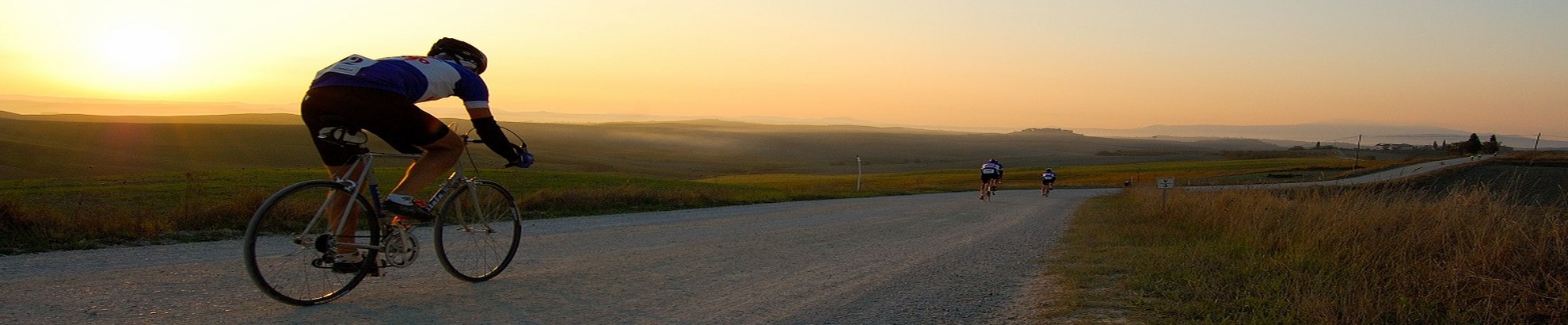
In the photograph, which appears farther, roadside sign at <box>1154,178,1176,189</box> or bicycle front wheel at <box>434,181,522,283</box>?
roadside sign at <box>1154,178,1176,189</box>

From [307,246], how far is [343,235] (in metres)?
0.18

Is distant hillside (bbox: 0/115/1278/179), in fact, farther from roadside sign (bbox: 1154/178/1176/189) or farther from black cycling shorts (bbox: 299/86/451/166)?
roadside sign (bbox: 1154/178/1176/189)

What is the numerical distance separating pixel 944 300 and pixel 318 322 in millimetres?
3477

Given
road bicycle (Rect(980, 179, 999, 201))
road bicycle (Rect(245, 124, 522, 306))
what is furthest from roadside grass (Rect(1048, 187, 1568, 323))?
road bicycle (Rect(980, 179, 999, 201))

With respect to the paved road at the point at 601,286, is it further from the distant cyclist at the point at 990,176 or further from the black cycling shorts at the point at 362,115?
the distant cyclist at the point at 990,176

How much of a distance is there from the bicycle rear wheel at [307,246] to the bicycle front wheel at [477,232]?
56 cm

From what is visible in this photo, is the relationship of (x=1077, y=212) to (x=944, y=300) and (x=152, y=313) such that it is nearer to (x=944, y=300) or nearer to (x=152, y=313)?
(x=944, y=300)

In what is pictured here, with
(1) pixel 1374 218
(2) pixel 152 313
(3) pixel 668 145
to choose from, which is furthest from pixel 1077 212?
(3) pixel 668 145

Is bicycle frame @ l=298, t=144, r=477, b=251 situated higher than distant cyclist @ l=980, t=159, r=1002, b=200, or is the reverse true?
bicycle frame @ l=298, t=144, r=477, b=251

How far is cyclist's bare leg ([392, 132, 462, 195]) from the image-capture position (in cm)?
541

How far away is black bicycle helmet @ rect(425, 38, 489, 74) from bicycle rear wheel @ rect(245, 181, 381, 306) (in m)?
0.88

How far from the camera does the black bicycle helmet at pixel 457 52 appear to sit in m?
5.39

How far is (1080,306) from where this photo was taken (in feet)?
19.3

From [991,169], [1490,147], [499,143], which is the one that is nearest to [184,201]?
[499,143]
